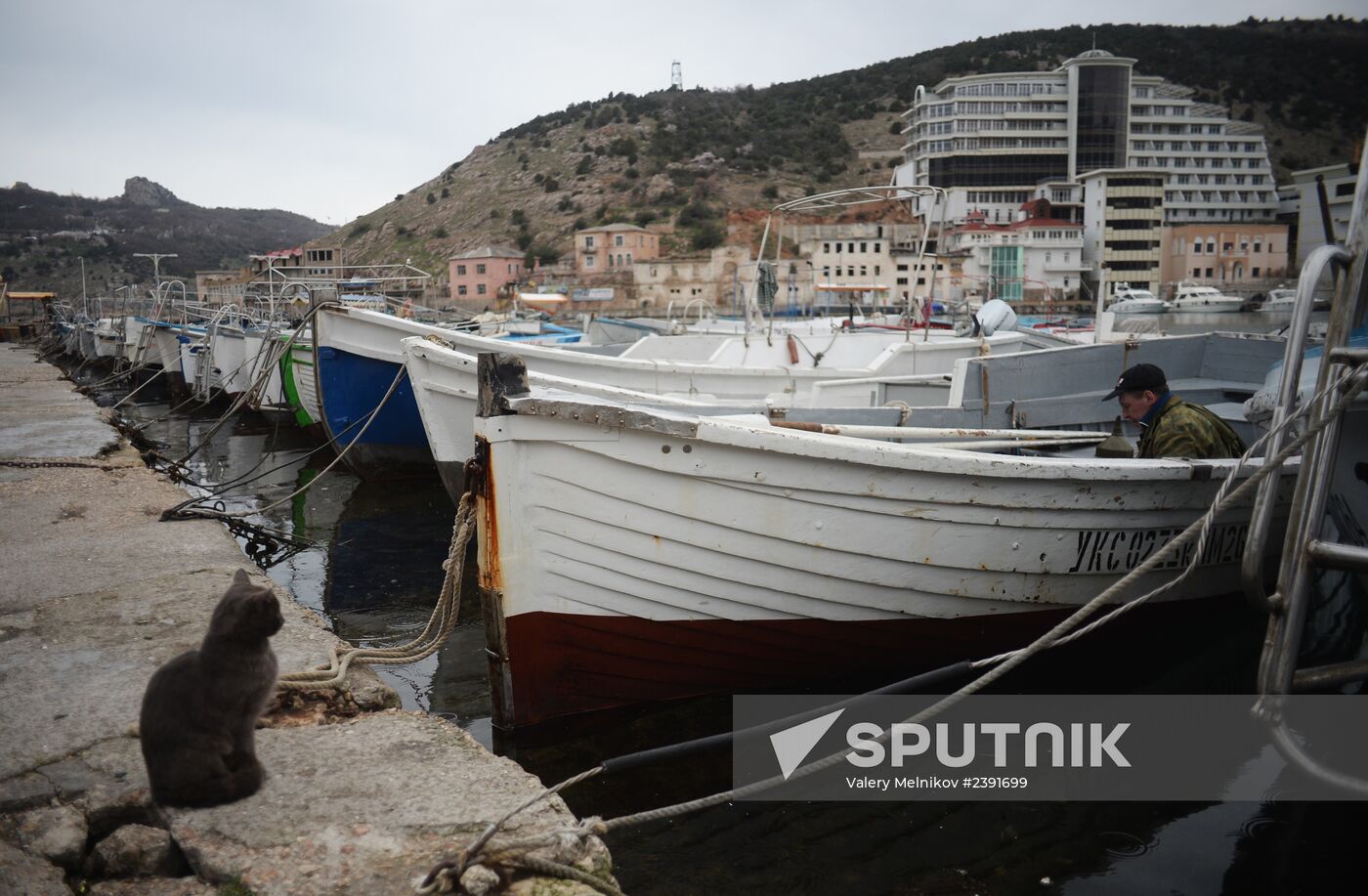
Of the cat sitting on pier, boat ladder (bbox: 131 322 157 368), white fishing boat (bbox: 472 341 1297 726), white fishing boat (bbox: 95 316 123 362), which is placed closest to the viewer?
the cat sitting on pier

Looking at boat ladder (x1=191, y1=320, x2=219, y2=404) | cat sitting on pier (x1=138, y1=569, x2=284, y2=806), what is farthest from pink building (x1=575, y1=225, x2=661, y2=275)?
cat sitting on pier (x1=138, y1=569, x2=284, y2=806)

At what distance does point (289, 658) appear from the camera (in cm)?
380

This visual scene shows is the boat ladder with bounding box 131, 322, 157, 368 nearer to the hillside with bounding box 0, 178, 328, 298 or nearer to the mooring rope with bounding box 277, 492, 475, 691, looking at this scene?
the mooring rope with bounding box 277, 492, 475, 691

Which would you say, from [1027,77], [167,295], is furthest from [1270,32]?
[167,295]

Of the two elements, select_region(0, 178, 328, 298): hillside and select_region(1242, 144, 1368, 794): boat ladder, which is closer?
Result: select_region(1242, 144, 1368, 794): boat ladder

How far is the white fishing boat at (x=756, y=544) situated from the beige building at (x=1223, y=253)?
7425cm

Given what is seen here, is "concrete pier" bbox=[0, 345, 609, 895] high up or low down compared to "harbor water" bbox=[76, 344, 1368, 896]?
up

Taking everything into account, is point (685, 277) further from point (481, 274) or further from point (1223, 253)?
point (1223, 253)

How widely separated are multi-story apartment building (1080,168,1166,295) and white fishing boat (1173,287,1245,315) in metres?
12.9

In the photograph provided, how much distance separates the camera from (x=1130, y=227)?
68.4 meters

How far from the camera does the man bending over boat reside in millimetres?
5023

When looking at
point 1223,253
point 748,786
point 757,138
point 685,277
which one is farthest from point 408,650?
point 757,138

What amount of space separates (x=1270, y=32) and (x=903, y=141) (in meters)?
63.0

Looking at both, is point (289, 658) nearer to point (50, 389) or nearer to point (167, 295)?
point (50, 389)
